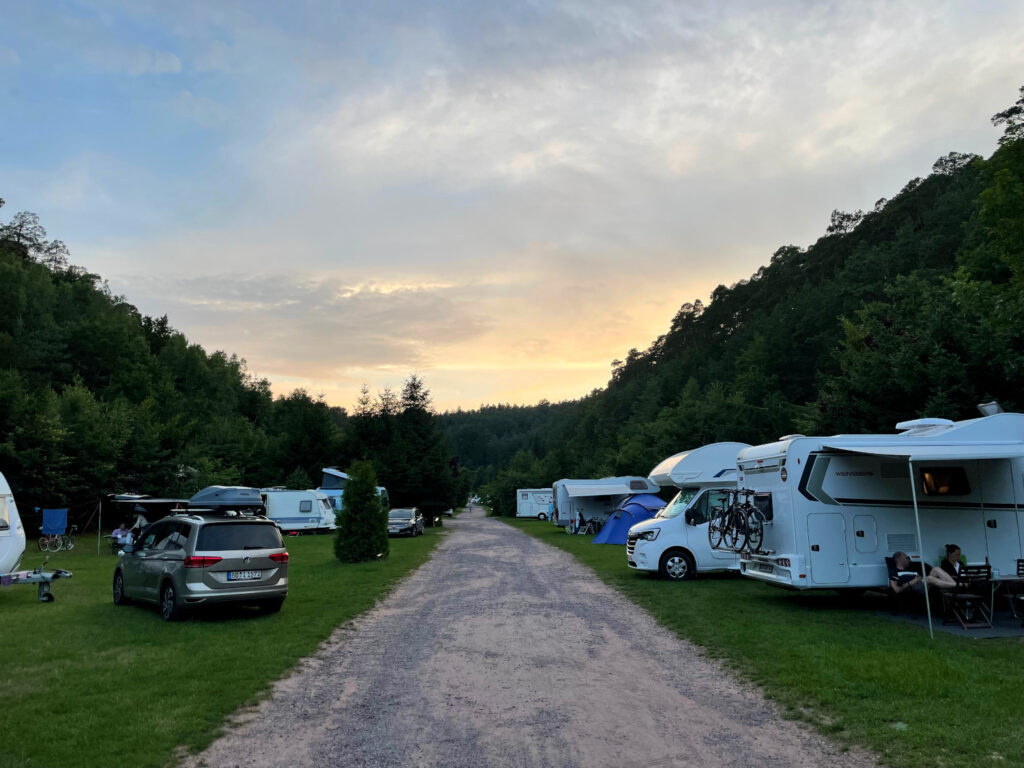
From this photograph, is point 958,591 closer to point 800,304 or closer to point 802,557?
point 802,557

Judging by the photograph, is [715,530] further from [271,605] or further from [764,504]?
[271,605]

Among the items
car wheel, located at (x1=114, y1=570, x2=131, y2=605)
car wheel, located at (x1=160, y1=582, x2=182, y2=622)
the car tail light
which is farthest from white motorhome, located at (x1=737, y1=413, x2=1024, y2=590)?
car wheel, located at (x1=114, y1=570, x2=131, y2=605)

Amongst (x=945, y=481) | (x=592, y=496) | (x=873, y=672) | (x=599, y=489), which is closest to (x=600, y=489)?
(x=599, y=489)

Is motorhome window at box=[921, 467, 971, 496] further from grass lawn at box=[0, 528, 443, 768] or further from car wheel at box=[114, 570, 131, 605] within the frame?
car wheel at box=[114, 570, 131, 605]

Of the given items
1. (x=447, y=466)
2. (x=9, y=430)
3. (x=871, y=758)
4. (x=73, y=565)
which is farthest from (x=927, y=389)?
(x=9, y=430)

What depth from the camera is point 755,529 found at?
12016 mm

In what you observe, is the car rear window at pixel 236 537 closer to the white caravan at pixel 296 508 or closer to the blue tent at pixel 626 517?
the blue tent at pixel 626 517

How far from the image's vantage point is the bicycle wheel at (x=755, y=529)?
12.0m

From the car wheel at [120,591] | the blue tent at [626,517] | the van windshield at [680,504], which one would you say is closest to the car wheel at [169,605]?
the car wheel at [120,591]

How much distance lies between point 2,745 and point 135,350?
6467 centimetres

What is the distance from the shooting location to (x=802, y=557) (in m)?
11.0

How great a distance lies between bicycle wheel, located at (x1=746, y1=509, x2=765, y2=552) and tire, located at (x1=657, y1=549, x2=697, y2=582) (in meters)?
3.51

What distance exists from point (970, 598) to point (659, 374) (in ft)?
270

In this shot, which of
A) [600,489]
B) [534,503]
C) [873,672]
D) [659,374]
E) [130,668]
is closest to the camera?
[873,672]
